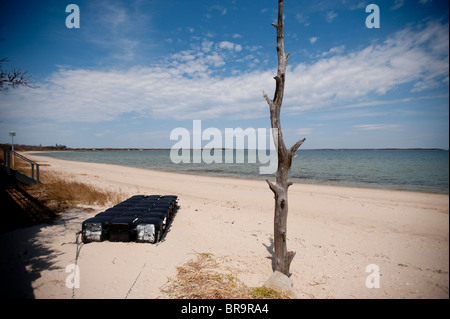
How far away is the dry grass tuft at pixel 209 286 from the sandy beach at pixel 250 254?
23 cm

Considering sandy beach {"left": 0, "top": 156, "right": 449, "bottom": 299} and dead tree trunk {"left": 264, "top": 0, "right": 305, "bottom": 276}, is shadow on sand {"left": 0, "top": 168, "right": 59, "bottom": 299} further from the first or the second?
dead tree trunk {"left": 264, "top": 0, "right": 305, "bottom": 276}

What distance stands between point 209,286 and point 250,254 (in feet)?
6.38

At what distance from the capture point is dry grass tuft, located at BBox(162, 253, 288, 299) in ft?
13.0

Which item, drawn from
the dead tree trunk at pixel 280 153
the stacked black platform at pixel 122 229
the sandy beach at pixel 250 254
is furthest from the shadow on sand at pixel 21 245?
the dead tree trunk at pixel 280 153

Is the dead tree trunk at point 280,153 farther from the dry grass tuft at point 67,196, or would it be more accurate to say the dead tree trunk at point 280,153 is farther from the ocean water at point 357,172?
the ocean water at point 357,172

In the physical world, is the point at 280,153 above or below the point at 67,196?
above

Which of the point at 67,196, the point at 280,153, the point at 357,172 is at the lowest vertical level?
the point at 357,172

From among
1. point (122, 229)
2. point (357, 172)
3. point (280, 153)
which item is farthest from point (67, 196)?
point (357, 172)

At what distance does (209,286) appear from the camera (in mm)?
4199

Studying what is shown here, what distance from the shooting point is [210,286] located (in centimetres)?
420

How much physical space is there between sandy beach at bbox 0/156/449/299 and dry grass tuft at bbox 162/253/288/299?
23 cm

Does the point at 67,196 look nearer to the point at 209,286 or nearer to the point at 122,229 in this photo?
the point at 122,229

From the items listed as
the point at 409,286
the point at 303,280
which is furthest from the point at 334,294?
the point at 409,286
